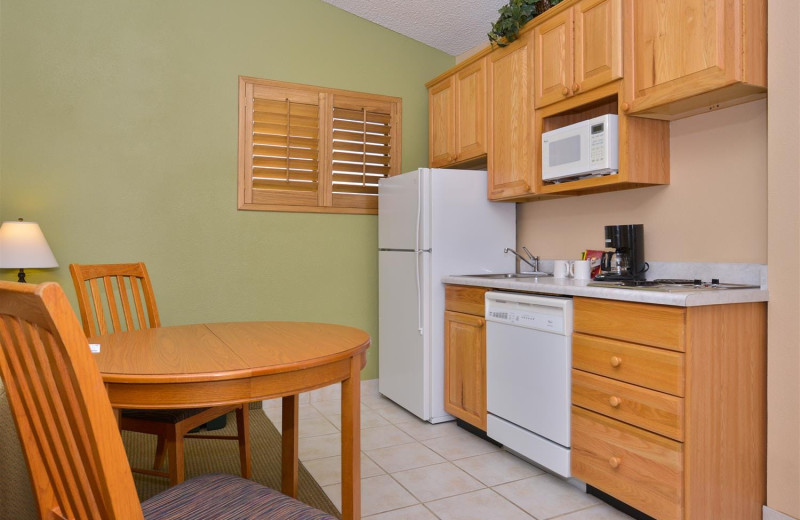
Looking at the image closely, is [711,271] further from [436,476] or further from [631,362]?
[436,476]

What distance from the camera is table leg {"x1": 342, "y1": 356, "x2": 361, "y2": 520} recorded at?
160 centimetres

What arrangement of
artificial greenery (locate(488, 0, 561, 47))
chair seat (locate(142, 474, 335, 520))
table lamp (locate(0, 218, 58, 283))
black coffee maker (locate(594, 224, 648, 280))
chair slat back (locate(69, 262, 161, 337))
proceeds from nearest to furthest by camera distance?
1. chair seat (locate(142, 474, 335, 520))
2. chair slat back (locate(69, 262, 161, 337))
3. black coffee maker (locate(594, 224, 648, 280))
4. table lamp (locate(0, 218, 58, 283))
5. artificial greenery (locate(488, 0, 561, 47))

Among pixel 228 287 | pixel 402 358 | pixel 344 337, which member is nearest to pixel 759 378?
pixel 344 337

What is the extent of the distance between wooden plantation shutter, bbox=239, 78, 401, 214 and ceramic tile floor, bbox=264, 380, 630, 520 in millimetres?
1524

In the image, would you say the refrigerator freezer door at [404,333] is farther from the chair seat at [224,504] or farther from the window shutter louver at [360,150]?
the chair seat at [224,504]

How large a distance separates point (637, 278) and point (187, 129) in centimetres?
286

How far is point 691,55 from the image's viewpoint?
213 centimetres

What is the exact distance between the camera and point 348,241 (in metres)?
3.99

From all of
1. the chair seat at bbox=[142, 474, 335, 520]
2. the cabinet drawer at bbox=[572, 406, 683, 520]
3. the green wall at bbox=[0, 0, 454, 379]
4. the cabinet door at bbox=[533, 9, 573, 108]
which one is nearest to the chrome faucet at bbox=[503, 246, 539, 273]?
the cabinet door at bbox=[533, 9, 573, 108]

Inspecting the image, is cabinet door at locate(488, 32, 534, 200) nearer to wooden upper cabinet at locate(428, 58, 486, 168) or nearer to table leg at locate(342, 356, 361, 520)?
wooden upper cabinet at locate(428, 58, 486, 168)

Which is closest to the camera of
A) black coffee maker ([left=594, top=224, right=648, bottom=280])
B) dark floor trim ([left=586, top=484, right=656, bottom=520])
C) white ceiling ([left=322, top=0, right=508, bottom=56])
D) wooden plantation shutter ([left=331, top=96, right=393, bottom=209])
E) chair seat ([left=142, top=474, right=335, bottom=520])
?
chair seat ([left=142, top=474, right=335, bottom=520])

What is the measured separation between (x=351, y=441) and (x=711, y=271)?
1761 millimetres

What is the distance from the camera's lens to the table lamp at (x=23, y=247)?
2836 mm

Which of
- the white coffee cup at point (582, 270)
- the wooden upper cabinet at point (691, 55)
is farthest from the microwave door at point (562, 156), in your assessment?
the white coffee cup at point (582, 270)
